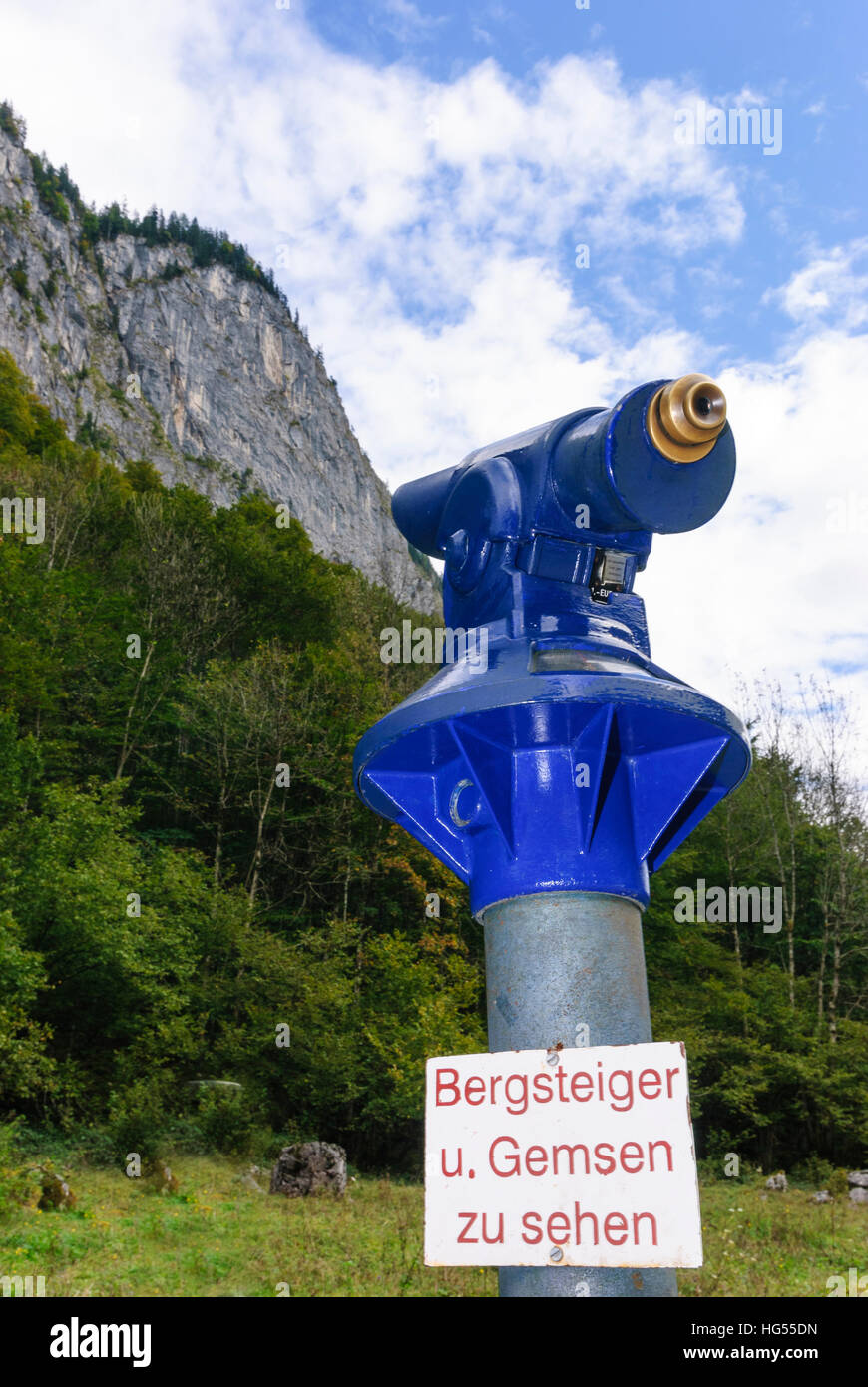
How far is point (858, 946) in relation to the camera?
2538 centimetres

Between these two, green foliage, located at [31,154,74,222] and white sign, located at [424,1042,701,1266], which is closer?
white sign, located at [424,1042,701,1266]

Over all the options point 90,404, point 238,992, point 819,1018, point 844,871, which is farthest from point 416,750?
point 90,404

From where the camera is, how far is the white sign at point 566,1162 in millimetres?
2100

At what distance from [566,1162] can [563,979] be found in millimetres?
384

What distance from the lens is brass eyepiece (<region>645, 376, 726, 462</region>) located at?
2.55 meters

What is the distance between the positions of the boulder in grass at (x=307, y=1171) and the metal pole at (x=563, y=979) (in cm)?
1337

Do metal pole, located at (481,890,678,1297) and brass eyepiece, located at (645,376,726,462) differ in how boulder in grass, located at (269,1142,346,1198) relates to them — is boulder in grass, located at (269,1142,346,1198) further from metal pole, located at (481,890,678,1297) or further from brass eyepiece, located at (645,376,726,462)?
brass eyepiece, located at (645,376,726,462)

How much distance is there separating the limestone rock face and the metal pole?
53232mm

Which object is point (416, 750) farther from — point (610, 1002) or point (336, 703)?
point (336, 703)

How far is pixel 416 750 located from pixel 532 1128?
0.96 meters

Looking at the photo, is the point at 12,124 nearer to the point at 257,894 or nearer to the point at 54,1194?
the point at 257,894

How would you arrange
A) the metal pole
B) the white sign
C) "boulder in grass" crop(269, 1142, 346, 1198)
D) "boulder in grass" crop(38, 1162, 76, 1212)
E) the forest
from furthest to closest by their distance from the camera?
1. the forest
2. "boulder in grass" crop(269, 1142, 346, 1198)
3. "boulder in grass" crop(38, 1162, 76, 1212)
4. the metal pole
5. the white sign

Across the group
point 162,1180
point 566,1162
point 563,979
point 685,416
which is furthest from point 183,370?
point 566,1162

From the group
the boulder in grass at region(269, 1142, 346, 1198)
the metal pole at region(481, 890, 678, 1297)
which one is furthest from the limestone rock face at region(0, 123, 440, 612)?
the metal pole at region(481, 890, 678, 1297)
